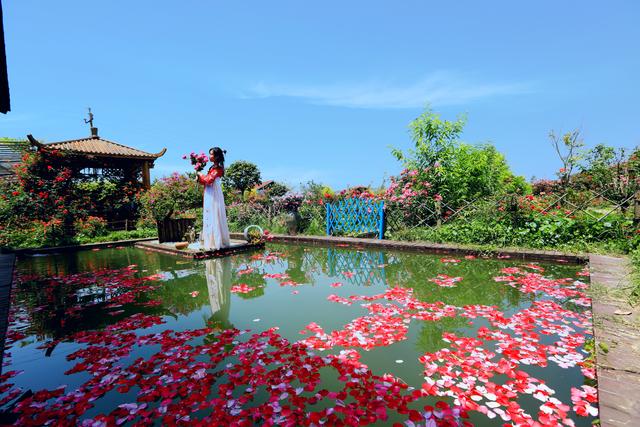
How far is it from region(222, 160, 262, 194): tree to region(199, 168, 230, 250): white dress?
33.9 metres

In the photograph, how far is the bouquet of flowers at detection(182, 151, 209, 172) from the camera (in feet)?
26.6

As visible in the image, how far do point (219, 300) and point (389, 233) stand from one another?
643 centimetres

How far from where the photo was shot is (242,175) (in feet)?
139

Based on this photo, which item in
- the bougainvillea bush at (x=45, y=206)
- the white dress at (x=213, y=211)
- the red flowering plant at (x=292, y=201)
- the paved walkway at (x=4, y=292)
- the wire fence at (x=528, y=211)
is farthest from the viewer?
the red flowering plant at (x=292, y=201)

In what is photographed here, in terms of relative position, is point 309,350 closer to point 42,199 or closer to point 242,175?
point 42,199

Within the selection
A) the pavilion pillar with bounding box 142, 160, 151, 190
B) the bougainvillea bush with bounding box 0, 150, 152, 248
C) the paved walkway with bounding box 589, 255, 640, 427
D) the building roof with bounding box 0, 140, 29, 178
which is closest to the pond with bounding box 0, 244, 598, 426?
the paved walkway with bounding box 589, 255, 640, 427

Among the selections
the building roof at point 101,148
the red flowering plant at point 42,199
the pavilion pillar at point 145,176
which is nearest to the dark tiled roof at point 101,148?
the building roof at point 101,148

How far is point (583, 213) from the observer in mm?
7062

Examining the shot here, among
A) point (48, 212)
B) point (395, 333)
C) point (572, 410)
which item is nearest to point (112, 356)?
point (395, 333)

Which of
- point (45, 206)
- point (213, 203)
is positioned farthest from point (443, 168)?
point (45, 206)

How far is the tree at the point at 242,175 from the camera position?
136 feet

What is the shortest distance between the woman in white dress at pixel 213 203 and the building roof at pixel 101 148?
33.2ft

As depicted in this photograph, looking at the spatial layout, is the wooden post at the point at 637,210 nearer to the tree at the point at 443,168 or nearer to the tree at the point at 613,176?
the tree at the point at 613,176

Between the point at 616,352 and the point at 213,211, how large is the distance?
7.59 meters
